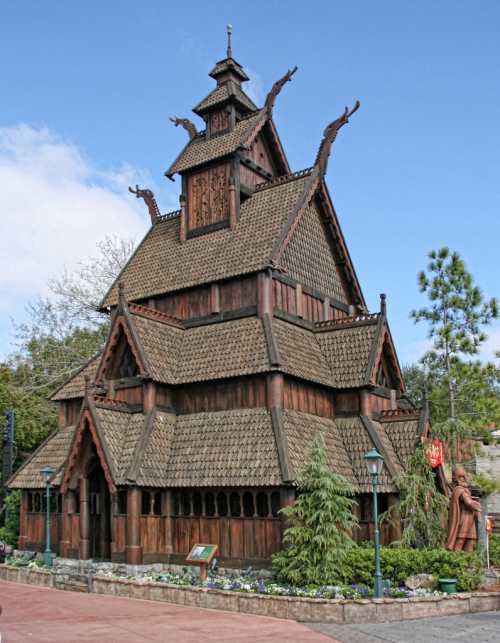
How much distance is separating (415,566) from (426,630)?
4.16m

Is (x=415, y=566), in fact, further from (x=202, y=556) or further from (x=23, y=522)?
(x=23, y=522)

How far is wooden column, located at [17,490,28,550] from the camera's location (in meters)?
29.5

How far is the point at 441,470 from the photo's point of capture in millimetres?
25219

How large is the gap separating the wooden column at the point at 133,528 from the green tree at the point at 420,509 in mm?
7661

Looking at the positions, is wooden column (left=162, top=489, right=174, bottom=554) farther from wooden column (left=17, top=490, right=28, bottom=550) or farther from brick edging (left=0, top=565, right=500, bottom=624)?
wooden column (left=17, top=490, right=28, bottom=550)

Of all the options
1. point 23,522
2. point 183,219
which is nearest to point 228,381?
point 183,219

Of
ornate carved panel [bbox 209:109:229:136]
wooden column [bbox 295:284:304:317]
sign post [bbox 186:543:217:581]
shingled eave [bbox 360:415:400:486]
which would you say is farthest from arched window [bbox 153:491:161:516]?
ornate carved panel [bbox 209:109:229:136]

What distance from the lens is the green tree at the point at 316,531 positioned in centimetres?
1983

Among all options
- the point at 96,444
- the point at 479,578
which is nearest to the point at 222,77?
the point at 96,444

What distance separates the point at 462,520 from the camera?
69.9ft

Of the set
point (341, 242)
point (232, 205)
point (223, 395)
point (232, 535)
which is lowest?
point (232, 535)

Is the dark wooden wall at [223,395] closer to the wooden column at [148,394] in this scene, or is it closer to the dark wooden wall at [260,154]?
the wooden column at [148,394]

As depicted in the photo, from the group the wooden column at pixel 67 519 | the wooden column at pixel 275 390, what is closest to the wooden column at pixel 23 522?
the wooden column at pixel 67 519

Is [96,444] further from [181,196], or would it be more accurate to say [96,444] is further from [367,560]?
[181,196]
